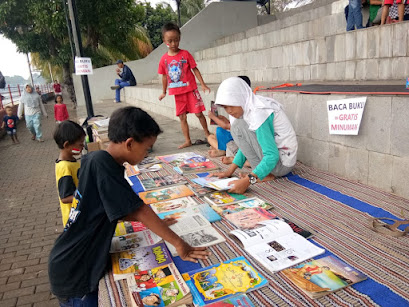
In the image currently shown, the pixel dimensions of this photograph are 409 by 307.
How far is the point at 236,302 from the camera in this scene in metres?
1.45

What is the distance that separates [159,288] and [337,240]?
109 cm

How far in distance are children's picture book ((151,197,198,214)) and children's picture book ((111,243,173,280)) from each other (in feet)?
1.96

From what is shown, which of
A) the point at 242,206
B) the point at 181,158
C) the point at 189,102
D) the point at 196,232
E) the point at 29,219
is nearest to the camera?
the point at 196,232

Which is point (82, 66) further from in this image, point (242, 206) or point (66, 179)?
point (242, 206)

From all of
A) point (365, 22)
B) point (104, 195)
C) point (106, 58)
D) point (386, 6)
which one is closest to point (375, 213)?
point (104, 195)

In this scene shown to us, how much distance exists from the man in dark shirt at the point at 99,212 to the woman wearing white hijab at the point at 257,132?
1.25 meters

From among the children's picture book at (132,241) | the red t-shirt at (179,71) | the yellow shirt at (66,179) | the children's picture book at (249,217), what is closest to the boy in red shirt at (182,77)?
the red t-shirt at (179,71)

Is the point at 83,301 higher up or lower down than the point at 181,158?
lower down

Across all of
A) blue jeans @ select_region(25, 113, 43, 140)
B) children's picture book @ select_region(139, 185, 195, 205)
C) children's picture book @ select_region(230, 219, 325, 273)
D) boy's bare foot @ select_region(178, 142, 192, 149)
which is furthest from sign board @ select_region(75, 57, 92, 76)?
children's picture book @ select_region(230, 219, 325, 273)

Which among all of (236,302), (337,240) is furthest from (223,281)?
(337,240)

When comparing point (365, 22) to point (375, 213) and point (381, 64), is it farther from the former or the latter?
point (375, 213)

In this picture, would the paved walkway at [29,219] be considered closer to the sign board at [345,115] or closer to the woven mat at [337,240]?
the woven mat at [337,240]

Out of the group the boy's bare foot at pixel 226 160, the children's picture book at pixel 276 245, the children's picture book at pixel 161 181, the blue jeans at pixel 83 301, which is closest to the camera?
the blue jeans at pixel 83 301

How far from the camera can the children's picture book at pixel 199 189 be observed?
276 cm
